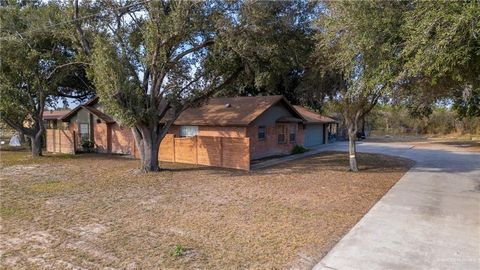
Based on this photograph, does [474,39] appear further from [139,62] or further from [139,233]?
[139,62]

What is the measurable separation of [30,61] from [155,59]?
8.79 meters

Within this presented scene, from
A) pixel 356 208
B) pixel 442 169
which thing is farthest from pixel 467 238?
pixel 442 169

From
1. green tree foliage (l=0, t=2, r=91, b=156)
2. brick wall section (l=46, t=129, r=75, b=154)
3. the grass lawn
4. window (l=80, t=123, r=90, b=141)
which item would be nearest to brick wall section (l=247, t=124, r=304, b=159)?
the grass lawn

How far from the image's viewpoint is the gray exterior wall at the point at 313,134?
2728 centimetres

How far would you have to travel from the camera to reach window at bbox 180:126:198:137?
66.1 ft

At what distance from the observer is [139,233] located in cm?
652

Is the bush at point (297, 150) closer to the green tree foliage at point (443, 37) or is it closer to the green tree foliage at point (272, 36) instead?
the green tree foliage at point (272, 36)

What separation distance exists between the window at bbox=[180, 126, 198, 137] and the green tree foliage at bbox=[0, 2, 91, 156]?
6748 mm

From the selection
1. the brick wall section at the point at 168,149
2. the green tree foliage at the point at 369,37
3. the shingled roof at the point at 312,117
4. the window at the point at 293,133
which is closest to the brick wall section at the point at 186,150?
the brick wall section at the point at 168,149

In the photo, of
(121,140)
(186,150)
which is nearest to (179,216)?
(186,150)

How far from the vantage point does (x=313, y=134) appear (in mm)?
28703

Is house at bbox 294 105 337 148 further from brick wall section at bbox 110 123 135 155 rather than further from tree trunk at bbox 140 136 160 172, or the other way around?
tree trunk at bbox 140 136 160 172

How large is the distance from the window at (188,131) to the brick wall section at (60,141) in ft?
26.0

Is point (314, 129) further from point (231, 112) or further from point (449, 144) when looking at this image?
point (449, 144)
